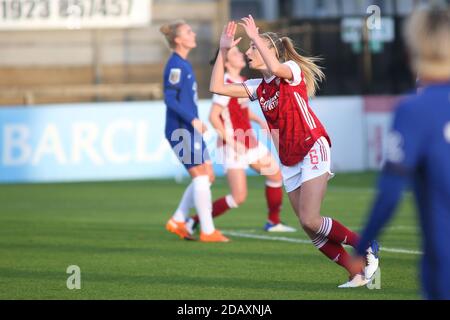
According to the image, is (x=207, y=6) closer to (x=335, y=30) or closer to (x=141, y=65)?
(x=141, y=65)

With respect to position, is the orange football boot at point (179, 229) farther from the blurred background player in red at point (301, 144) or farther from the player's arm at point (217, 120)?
the blurred background player in red at point (301, 144)

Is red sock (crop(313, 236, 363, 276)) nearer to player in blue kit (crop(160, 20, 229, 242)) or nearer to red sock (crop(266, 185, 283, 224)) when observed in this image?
player in blue kit (crop(160, 20, 229, 242))

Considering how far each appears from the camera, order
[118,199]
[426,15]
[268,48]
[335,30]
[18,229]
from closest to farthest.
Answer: [426,15] → [268,48] → [18,229] → [118,199] → [335,30]

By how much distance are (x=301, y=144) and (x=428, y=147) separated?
383 cm

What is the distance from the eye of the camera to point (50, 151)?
21.2 m

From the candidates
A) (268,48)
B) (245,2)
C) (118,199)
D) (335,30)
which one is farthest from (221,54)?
(245,2)

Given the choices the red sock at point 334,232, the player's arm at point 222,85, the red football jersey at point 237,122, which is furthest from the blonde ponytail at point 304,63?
the red football jersey at point 237,122

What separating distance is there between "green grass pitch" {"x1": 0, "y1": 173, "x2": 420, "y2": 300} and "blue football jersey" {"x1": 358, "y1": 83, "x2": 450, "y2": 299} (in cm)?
326

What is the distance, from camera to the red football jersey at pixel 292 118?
819 centimetres

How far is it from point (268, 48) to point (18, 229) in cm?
585

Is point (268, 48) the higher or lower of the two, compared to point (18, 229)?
higher

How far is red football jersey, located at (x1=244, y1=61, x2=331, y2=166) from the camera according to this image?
8188 mm

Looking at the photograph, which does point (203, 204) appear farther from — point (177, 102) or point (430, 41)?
point (430, 41)

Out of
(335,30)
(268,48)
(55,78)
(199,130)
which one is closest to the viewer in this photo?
(268,48)
